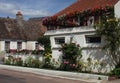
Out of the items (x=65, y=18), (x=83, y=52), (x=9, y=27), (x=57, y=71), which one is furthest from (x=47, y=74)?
(x=9, y=27)

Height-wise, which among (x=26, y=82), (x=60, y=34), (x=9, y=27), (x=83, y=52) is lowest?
(x=26, y=82)

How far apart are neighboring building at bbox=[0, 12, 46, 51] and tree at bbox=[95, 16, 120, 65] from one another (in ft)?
76.1

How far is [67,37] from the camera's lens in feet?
73.9

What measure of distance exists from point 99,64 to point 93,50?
1.08 m

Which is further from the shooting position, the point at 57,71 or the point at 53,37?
the point at 53,37

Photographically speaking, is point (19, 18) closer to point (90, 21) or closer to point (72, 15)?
point (72, 15)

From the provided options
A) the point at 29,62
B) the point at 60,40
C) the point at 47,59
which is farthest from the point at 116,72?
the point at 29,62

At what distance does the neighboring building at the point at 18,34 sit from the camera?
4134 cm

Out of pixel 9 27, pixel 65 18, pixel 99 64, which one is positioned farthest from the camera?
pixel 9 27

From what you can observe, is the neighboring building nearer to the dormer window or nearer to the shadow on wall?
the dormer window

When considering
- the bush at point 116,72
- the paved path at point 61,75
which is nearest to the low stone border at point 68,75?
the paved path at point 61,75

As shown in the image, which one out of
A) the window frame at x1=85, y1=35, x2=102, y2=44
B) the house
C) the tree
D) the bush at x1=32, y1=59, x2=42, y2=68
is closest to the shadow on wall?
the house

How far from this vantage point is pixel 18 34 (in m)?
43.2

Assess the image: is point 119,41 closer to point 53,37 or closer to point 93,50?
point 93,50
